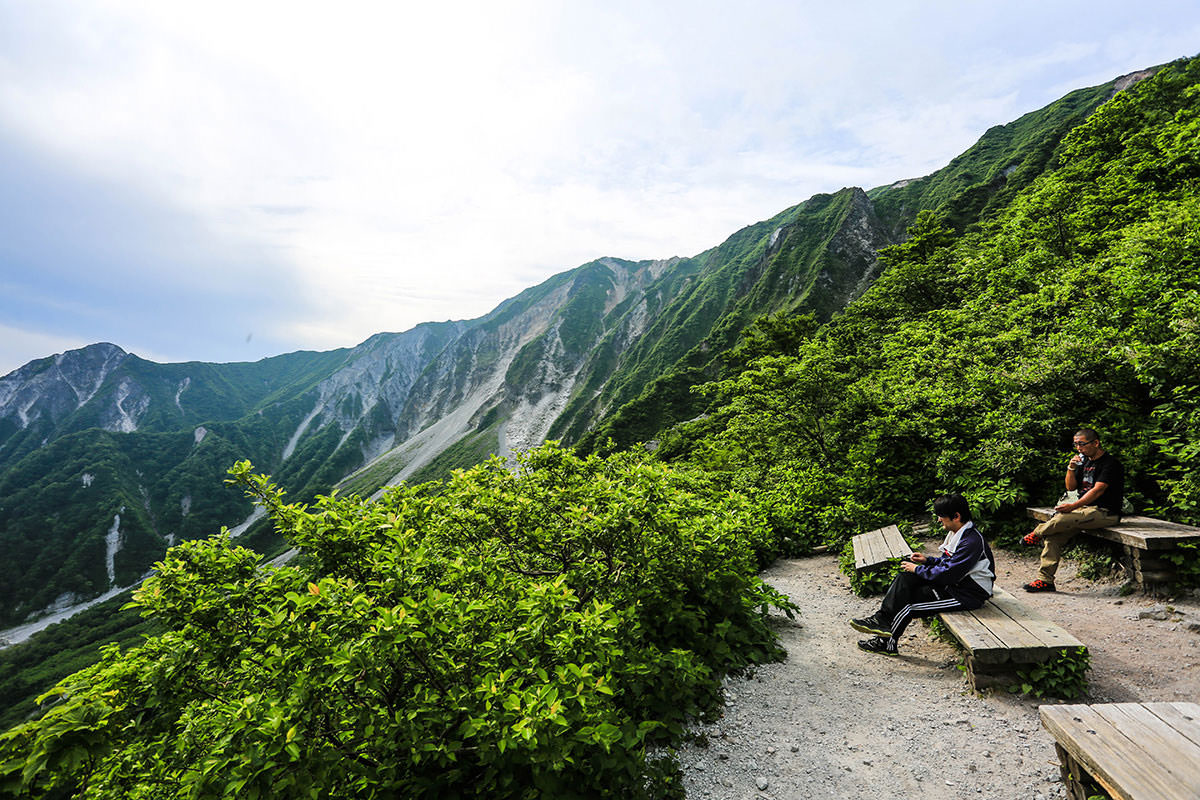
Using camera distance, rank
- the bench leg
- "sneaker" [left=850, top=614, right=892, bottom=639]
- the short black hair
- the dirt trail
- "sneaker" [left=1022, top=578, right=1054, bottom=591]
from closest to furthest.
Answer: the bench leg < the dirt trail < the short black hair < "sneaker" [left=850, top=614, right=892, bottom=639] < "sneaker" [left=1022, top=578, right=1054, bottom=591]

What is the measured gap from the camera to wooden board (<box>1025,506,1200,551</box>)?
18.5 feet

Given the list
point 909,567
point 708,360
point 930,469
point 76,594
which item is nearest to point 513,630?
point 909,567

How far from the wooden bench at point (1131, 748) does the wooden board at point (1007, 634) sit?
128 cm

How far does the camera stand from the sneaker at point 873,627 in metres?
6.09

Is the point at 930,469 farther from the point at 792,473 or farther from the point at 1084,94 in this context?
the point at 1084,94

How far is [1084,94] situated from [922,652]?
127843 millimetres

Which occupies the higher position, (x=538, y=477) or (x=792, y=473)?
(x=538, y=477)

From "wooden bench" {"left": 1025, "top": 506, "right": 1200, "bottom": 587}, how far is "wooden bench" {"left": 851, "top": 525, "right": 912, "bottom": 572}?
7.78ft

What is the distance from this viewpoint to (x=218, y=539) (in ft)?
13.6

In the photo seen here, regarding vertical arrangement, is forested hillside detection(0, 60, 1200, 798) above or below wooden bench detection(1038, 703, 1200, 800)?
above

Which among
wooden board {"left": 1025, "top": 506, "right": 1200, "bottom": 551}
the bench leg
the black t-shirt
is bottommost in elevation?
the bench leg

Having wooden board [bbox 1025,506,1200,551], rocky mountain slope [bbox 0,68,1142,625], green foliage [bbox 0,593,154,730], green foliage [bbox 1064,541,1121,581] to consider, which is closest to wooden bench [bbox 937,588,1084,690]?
wooden board [bbox 1025,506,1200,551]

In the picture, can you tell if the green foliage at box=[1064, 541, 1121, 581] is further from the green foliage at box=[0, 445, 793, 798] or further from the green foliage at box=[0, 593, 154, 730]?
the green foliage at box=[0, 593, 154, 730]

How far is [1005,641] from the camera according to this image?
475 centimetres
